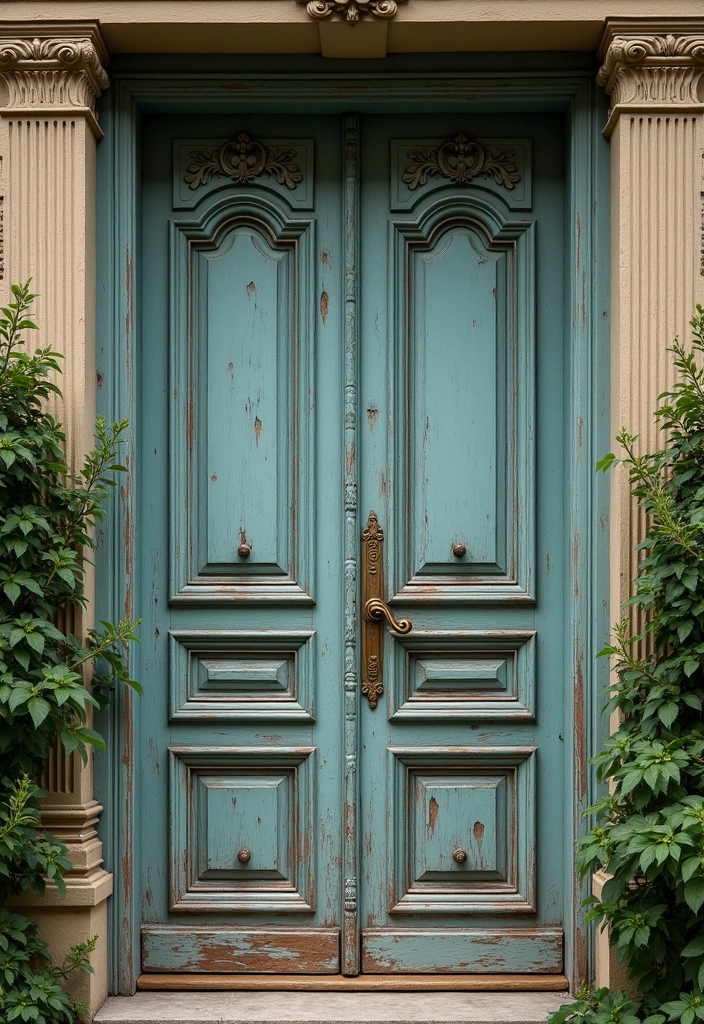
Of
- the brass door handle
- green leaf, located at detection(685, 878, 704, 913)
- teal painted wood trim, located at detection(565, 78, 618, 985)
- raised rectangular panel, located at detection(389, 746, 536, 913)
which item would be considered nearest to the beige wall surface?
teal painted wood trim, located at detection(565, 78, 618, 985)

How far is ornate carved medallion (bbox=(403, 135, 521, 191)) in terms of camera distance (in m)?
3.84

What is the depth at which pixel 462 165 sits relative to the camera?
3842 millimetres

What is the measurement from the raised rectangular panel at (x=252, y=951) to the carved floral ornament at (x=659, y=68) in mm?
3017

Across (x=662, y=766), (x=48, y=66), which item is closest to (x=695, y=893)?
(x=662, y=766)

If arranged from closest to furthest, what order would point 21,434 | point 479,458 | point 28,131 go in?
point 21,434 → point 28,131 → point 479,458

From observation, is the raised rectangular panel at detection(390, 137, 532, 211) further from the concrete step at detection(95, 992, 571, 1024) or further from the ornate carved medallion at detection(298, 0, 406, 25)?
the concrete step at detection(95, 992, 571, 1024)

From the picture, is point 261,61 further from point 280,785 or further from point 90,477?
point 280,785

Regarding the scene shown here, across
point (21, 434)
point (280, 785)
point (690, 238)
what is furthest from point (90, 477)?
point (690, 238)

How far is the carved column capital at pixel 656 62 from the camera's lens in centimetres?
348

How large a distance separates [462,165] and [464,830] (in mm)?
2352

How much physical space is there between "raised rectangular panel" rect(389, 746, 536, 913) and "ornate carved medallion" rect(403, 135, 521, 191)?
202cm

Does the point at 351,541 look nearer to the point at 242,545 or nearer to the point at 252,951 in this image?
the point at 242,545

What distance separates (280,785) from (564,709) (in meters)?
1.03

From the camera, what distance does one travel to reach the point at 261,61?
147 inches
